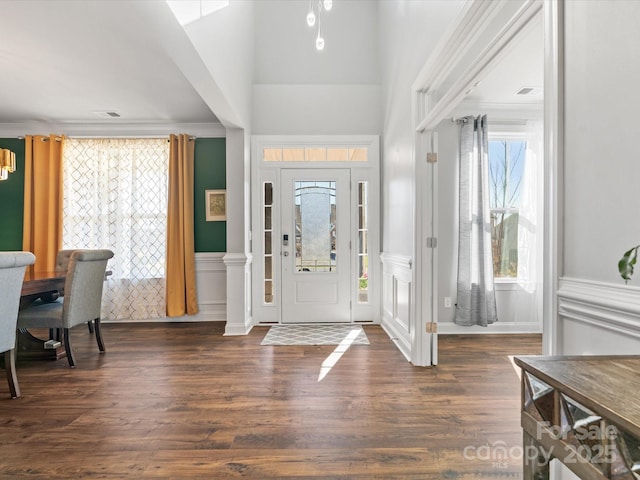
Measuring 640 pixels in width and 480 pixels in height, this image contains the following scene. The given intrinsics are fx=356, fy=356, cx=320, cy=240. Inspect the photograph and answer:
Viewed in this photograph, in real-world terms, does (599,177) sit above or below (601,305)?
above

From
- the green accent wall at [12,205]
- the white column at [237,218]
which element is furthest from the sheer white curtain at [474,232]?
the green accent wall at [12,205]

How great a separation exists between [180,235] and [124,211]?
2.70ft

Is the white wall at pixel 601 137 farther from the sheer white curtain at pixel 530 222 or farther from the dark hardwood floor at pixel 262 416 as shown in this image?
the sheer white curtain at pixel 530 222

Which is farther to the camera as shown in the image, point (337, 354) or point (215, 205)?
point (215, 205)

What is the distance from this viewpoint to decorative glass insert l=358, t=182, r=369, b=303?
4.57 metres

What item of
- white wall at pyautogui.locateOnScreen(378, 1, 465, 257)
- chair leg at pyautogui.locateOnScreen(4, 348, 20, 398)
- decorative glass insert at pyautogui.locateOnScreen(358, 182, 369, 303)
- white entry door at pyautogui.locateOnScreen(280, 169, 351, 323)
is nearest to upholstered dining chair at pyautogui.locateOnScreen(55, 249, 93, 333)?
chair leg at pyautogui.locateOnScreen(4, 348, 20, 398)

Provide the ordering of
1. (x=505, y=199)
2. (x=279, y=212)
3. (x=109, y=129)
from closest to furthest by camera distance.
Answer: (x=505, y=199), (x=279, y=212), (x=109, y=129)

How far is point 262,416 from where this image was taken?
215 centimetres

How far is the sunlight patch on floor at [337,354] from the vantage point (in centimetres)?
289

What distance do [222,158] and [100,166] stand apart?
5.17 ft

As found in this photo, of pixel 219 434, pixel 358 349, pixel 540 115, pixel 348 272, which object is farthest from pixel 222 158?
pixel 540 115

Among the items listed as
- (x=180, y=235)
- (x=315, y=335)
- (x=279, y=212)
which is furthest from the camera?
(x=180, y=235)

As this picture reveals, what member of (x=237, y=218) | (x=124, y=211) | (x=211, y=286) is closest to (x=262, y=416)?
(x=237, y=218)

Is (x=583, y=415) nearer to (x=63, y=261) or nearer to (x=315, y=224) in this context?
(x=315, y=224)
